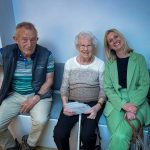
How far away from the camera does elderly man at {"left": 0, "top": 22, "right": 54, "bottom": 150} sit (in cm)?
232

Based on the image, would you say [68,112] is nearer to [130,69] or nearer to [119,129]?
[119,129]

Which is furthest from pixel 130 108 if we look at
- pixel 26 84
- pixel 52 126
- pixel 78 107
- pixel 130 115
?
pixel 26 84

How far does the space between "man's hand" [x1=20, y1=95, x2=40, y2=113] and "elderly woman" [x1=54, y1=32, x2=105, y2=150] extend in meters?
0.27

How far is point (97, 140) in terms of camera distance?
7.41 ft

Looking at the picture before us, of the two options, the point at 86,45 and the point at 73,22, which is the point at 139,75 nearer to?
the point at 86,45

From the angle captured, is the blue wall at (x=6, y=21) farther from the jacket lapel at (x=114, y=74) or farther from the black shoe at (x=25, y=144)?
the jacket lapel at (x=114, y=74)

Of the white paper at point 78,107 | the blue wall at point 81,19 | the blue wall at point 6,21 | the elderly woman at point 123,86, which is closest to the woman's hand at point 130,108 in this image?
the elderly woman at point 123,86

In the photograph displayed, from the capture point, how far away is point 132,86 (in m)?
2.25

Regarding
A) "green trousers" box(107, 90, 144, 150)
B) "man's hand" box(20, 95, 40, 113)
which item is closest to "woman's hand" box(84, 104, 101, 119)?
"green trousers" box(107, 90, 144, 150)

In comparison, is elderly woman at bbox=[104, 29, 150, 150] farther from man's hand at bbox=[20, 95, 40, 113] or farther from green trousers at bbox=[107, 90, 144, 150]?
man's hand at bbox=[20, 95, 40, 113]

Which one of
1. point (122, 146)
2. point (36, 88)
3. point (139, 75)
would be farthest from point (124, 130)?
point (36, 88)

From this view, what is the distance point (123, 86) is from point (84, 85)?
36cm

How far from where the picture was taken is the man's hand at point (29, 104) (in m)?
2.40

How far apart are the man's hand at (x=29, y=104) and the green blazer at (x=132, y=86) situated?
66 centimetres
